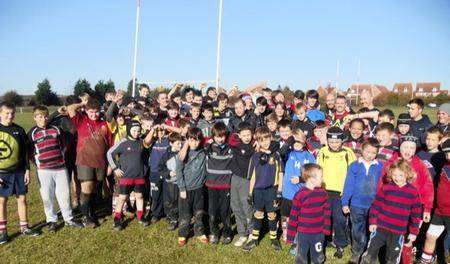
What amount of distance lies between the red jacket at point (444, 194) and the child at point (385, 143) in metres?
0.70

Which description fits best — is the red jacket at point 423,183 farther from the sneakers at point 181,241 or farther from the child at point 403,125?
the sneakers at point 181,241

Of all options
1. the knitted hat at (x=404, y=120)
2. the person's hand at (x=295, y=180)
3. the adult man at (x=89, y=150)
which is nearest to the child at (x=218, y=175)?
the person's hand at (x=295, y=180)

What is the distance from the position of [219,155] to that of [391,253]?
9.18 ft

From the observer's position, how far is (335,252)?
5.47 meters

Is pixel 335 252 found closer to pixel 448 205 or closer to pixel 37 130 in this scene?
pixel 448 205

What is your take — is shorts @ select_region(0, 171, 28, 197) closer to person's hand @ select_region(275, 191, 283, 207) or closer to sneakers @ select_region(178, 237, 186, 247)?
sneakers @ select_region(178, 237, 186, 247)

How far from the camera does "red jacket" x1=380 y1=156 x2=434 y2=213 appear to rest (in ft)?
16.0

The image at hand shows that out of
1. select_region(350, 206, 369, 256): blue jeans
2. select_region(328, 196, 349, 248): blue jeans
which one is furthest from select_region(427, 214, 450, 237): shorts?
select_region(328, 196, 349, 248): blue jeans

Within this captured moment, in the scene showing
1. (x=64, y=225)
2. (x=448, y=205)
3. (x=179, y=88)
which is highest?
(x=179, y=88)

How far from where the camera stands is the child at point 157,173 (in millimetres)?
6391

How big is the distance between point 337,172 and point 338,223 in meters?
0.80

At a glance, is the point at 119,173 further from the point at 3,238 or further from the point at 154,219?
the point at 3,238

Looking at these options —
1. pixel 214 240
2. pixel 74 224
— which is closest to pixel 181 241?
pixel 214 240

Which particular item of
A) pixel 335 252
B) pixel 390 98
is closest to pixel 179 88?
pixel 335 252
